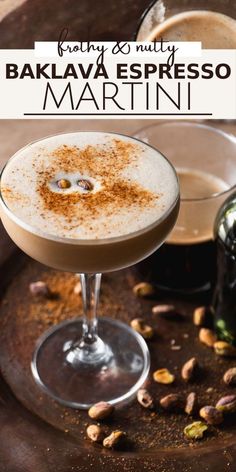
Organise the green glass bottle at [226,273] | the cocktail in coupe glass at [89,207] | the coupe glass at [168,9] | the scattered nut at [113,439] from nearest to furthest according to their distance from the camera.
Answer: the cocktail in coupe glass at [89,207] < the scattered nut at [113,439] < the green glass bottle at [226,273] < the coupe glass at [168,9]

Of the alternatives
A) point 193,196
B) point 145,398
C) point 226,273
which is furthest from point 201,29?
point 145,398

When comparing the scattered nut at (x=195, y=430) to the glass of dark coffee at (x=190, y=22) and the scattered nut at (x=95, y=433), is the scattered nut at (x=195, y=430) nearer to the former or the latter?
the scattered nut at (x=95, y=433)

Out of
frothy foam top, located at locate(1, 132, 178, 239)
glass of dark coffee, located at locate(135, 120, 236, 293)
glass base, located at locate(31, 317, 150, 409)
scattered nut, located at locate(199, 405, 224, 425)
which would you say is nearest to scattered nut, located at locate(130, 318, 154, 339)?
glass base, located at locate(31, 317, 150, 409)

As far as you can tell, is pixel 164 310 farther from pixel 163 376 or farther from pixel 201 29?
pixel 201 29

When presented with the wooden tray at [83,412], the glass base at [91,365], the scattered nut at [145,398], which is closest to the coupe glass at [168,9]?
the wooden tray at [83,412]

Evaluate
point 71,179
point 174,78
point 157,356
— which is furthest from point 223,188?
point 71,179

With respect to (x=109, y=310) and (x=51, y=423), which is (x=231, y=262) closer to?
(x=109, y=310)
